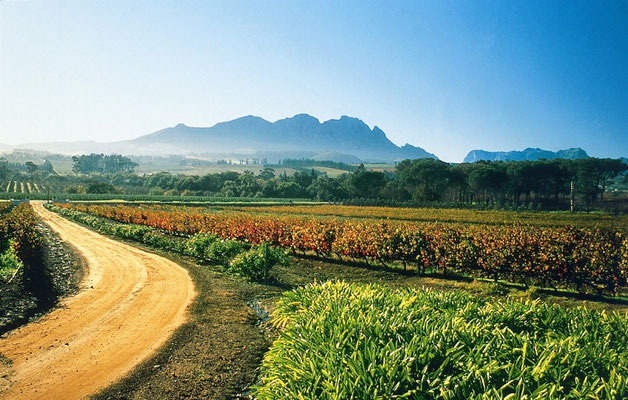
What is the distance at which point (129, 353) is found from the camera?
7.40 m

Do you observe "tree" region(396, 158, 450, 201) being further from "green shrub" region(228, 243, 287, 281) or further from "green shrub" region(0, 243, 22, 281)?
"green shrub" region(0, 243, 22, 281)

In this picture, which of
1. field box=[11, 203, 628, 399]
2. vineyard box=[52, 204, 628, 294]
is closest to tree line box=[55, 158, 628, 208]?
vineyard box=[52, 204, 628, 294]

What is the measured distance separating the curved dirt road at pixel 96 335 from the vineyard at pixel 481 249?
747 cm

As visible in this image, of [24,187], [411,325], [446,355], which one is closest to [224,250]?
[411,325]

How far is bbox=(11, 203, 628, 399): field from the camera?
3.40 m

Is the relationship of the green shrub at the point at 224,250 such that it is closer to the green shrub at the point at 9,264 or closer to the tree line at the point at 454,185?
the green shrub at the point at 9,264

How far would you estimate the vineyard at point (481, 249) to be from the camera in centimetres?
1200

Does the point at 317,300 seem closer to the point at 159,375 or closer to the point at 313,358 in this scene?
the point at 313,358

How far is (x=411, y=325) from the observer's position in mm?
4422

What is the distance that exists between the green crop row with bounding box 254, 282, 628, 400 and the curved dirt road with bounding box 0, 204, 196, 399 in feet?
12.6

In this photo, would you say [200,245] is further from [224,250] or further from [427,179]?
[427,179]

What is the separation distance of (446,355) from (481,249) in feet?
38.6

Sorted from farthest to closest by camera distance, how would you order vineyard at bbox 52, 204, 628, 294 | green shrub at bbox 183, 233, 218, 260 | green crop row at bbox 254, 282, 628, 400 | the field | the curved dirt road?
1. green shrub at bbox 183, 233, 218, 260
2. vineyard at bbox 52, 204, 628, 294
3. the curved dirt road
4. the field
5. green crop row at bbox 254, 282, 628, 400

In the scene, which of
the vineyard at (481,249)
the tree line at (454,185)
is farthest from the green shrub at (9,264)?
the tree line at (454,185)
